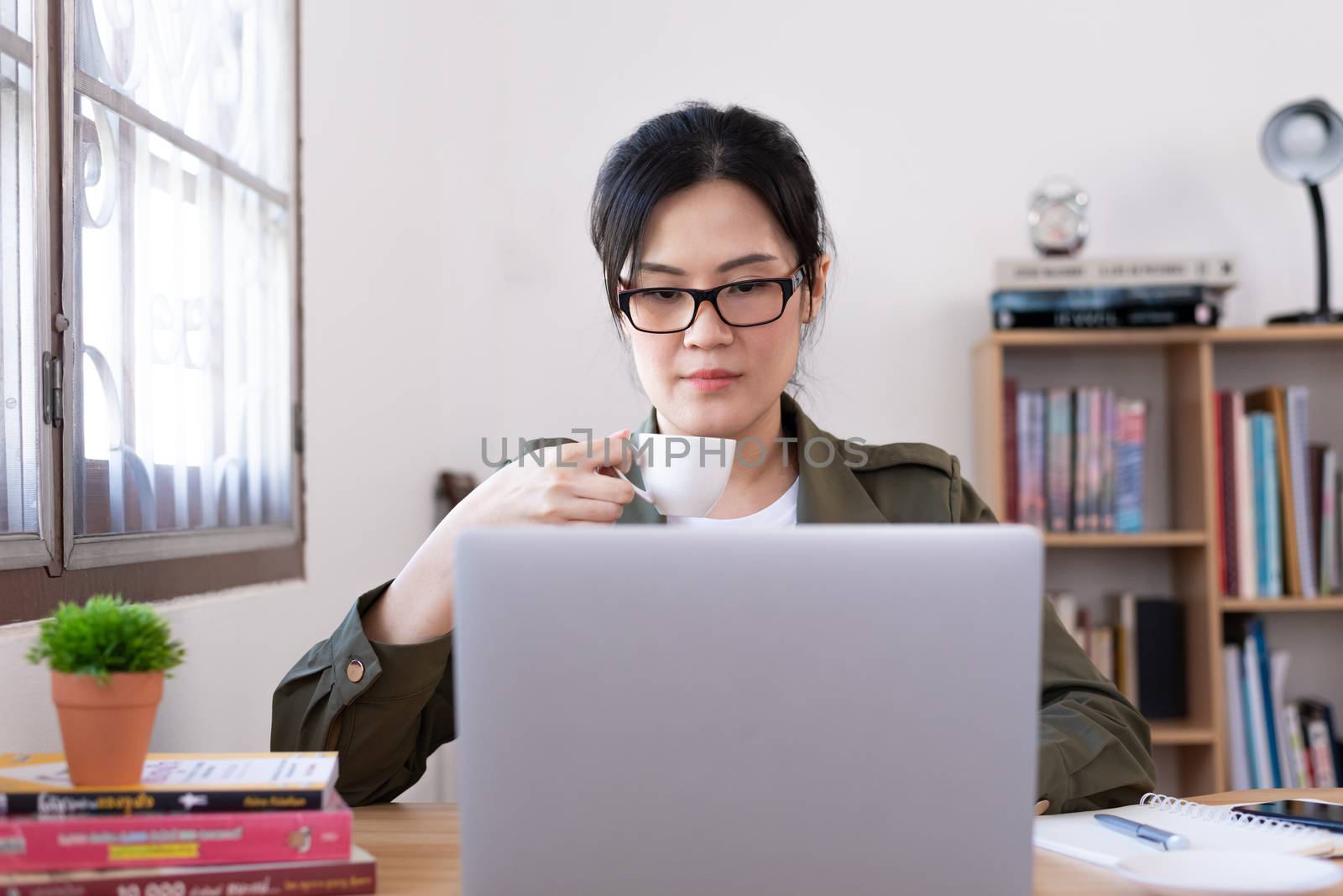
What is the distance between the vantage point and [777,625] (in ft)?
2.30

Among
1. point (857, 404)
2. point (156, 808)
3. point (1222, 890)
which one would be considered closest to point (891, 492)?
point (1222, 890)

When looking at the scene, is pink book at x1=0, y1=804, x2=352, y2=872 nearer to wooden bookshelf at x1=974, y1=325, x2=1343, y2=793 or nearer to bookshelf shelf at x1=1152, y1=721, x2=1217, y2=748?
wooden bookshelf at x1=974, y1=325, x2=1343, y2=793

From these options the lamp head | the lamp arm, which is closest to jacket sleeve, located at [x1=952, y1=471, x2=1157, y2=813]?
the lamp arm

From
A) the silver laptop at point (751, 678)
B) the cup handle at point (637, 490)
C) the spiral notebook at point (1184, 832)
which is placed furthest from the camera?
the cup handle at point (637, 490)

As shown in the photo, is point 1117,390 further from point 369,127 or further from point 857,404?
point 369,127

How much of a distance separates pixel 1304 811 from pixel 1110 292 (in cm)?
183

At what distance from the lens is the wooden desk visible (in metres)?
0.86

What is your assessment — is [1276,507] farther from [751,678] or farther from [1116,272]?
[751,678]

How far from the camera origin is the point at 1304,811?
1.06 meters

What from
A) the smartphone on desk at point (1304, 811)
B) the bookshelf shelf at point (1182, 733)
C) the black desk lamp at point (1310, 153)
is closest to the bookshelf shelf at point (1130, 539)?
the bookshelf shelf at point (1182, 733)

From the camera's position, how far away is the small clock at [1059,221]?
2771 millimetres

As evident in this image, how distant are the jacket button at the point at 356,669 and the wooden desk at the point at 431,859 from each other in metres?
0.14

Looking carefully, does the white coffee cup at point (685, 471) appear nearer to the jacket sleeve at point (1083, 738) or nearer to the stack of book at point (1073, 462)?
the jacket sleeve at point (1083, 738)

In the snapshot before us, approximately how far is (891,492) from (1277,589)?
63.4 inches
